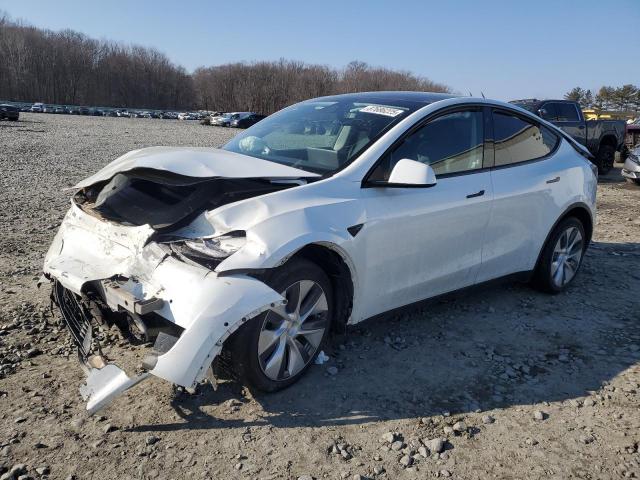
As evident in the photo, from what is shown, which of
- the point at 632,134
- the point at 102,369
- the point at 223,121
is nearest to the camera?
the point at 102,369

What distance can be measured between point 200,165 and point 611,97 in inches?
2950

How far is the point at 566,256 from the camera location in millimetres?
4957

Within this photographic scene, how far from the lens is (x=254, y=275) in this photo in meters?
2.72

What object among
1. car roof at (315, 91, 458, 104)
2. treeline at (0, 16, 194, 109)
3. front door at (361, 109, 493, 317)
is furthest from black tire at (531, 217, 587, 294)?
treeline at (0, 16, 194, 109)

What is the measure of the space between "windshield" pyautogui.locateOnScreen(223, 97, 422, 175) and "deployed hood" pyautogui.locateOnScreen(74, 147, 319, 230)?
0.28 meters

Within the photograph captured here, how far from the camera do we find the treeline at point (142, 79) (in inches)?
3846

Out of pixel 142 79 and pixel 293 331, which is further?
pixel 142 79

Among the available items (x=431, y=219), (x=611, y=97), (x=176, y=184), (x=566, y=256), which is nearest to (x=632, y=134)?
(x=566, y=256)

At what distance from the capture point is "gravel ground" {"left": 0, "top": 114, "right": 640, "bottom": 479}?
2510 mm

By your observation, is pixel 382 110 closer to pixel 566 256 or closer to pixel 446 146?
pixel 446 146

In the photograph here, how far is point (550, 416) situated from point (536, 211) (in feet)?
6.40

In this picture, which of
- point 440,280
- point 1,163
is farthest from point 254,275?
point 1,163

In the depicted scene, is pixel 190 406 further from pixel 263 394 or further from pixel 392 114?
pixel 392 114

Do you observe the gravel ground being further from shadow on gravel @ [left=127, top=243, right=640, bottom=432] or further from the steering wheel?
the steering wheel
